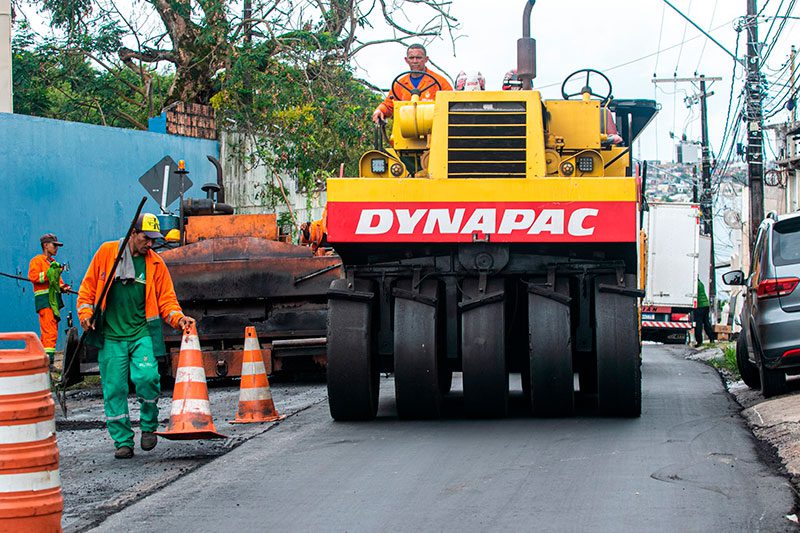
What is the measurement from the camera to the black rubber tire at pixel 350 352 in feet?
34.0

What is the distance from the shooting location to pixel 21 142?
19281 mm

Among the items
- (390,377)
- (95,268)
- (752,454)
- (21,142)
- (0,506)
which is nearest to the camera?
(0,506)

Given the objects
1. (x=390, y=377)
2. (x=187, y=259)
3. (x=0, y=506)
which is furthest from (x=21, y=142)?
(x=0, y=506)

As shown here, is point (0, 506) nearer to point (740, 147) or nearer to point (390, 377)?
point (390, 377)

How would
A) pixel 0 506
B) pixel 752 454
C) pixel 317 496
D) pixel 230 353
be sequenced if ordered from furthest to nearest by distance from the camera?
1. pixel 230 353
2. pixel 752 454
3. pixel 317 496
4. pixel 0 506

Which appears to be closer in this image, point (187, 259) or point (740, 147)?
point (187, 259)

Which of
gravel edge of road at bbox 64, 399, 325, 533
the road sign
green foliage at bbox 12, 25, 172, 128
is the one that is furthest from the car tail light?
green foliage at bbox 12, 25, 172, 128

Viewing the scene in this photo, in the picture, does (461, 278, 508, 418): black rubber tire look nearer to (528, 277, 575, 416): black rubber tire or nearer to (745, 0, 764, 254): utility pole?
(528, 277, 575, 416): black rubber tire

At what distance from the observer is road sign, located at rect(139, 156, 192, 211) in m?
16.9

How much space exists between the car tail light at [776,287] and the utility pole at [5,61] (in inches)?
519

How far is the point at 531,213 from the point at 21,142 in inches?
455

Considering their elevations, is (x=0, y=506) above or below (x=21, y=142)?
below

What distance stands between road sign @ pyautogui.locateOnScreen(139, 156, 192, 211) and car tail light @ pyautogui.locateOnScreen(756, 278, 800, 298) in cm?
803

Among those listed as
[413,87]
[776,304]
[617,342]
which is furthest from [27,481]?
[776,304]
